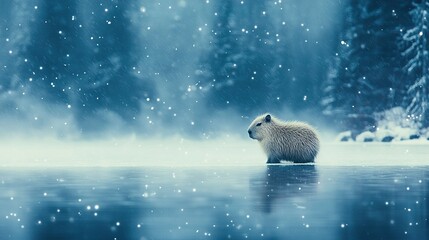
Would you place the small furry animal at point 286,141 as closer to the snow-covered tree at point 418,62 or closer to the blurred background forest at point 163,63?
the snow-covered tree at point 418,62

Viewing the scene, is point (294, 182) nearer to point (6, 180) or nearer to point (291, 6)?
point (6, 180)

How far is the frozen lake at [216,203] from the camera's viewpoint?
319 inches

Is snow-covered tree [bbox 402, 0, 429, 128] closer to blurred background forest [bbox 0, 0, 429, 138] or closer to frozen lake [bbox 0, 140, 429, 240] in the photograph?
blurred background forest [bbox 0, 0, 429, 138]

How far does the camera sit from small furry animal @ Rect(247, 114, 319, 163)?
18.3 m

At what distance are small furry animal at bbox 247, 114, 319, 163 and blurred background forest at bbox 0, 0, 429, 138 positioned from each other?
31970mm

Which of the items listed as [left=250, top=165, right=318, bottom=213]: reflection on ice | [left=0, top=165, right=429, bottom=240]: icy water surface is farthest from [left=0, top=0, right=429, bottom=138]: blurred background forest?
[left=0, top=165, right=429, bottom=240]: icy water surface

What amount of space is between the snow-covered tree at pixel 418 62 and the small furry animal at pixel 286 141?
2400cm

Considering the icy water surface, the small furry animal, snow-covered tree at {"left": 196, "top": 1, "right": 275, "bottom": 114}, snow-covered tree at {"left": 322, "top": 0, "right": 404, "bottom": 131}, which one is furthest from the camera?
snow-covered tree at {"left": 196, "top": 1, "right": 275, "bottom": 114}

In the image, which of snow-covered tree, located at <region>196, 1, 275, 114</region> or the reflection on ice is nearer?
the reflection on ice

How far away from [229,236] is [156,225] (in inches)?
42.0

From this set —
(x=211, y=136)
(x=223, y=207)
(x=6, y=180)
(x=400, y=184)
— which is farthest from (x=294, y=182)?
(x=211, y=136)

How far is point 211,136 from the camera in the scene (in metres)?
53.6

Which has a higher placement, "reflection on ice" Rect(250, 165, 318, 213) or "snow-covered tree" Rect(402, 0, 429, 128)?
"snow-covered tree" Rect(402, 0, 429, 128)

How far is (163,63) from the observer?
60.2 metres
